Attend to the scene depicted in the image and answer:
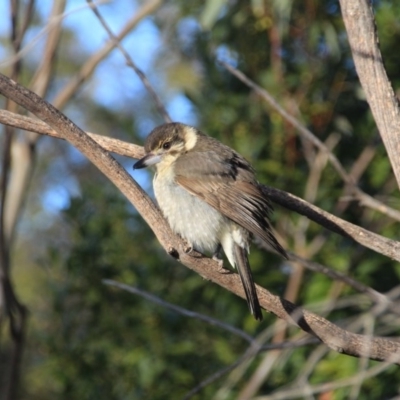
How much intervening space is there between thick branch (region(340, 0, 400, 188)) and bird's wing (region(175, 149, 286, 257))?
833mm

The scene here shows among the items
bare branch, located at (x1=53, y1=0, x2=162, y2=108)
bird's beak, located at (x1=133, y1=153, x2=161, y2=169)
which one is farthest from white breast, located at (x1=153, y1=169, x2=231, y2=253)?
bare branch, located at (x1=53, y1=0, x2=162, y2=108)

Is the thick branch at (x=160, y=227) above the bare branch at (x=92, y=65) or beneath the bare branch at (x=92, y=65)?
beneath

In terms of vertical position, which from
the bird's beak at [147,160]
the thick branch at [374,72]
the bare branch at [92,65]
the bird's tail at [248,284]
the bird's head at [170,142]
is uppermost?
the bare branch at [92,65]

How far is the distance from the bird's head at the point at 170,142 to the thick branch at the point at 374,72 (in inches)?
60.3

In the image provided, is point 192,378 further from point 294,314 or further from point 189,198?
point 294,314

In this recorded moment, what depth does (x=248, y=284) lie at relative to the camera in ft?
11.9

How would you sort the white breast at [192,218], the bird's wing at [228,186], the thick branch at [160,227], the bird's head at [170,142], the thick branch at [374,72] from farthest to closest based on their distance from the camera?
the bird's head at [170,142] → the white breast at [192,218] → the bird's wing at [228,186] → the thick branch at [374,72] → the thick branch at [160,227]

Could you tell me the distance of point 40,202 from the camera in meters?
13.3

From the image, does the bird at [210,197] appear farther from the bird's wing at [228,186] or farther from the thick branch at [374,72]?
the thick branch at [374,72]

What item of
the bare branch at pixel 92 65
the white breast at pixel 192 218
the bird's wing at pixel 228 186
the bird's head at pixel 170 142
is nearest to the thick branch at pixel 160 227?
the bird's wing at pixel 228 186

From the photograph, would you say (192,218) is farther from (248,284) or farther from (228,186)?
(248,284)

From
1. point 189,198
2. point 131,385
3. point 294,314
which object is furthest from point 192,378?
point 294,314

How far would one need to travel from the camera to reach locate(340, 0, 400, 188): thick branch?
329 centimetres

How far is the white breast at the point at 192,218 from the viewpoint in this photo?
14.4 ft
